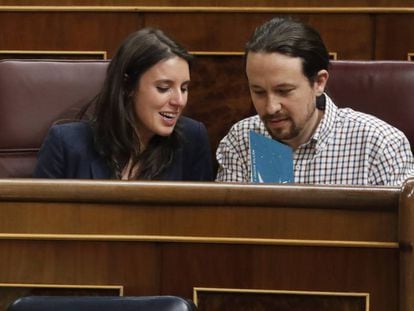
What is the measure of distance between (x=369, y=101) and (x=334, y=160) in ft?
0.31

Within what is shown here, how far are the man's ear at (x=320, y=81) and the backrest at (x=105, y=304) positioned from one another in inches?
11.0

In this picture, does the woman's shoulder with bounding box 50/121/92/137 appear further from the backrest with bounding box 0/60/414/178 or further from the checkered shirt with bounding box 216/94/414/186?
the checkered shirt with bounding box 216/94/414/186

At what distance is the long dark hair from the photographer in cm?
89

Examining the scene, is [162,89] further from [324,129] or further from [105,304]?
[105,304]

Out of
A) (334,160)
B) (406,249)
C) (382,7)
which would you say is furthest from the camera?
(382,7)

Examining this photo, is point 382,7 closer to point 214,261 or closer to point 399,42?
point 399,42

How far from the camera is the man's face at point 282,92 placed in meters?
0.83

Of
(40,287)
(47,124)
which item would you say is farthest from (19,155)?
(40,287)

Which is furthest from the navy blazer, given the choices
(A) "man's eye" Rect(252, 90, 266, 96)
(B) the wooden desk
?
(B) the wooden desk

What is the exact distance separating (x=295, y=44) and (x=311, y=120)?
0.21ft

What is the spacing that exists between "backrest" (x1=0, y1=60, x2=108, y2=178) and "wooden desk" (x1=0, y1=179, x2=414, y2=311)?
0.27 m

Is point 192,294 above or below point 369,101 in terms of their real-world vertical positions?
below

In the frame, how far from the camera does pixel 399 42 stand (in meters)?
Result: 1.10

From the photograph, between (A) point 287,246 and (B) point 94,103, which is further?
(B) point 94,103
